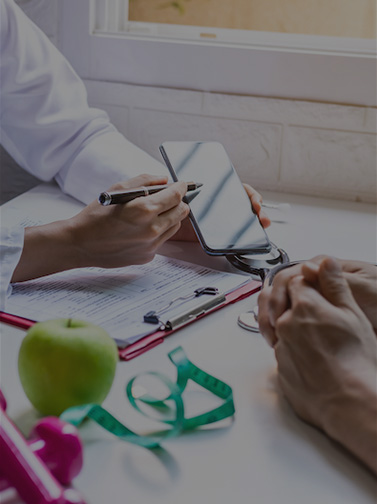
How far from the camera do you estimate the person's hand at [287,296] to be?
0.71m

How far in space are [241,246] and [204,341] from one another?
255 millimetres

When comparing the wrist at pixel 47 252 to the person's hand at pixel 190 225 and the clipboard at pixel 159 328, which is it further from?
the person's hand at pixel 190 225

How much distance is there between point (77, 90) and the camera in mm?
1388

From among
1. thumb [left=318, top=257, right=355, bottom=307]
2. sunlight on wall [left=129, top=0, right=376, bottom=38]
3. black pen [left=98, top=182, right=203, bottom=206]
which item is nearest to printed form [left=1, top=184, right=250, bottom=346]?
black pen [left=98, top=182, right=203, bottom=206]

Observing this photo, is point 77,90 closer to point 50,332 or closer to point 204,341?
point 204,341

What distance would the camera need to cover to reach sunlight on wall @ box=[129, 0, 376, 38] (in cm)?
152

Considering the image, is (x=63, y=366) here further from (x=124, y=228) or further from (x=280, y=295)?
(x=124, y=228)

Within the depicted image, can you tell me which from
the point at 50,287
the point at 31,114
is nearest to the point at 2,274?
the point at 50,287

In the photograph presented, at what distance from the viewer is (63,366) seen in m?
0.60

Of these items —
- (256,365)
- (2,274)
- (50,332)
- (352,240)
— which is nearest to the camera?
(50,332)

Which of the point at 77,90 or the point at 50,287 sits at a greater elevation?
the point at 77,90

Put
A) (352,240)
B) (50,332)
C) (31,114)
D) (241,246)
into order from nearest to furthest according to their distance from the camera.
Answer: (50,332) → (241,246) → (352,240) → (31,114)

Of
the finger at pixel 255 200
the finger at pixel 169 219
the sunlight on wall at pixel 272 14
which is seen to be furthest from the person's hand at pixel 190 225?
the sunlight on wall at pixel 272 14

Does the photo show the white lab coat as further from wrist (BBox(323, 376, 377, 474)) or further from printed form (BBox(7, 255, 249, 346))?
wrist (BBox(323, 376, 377, 474))
